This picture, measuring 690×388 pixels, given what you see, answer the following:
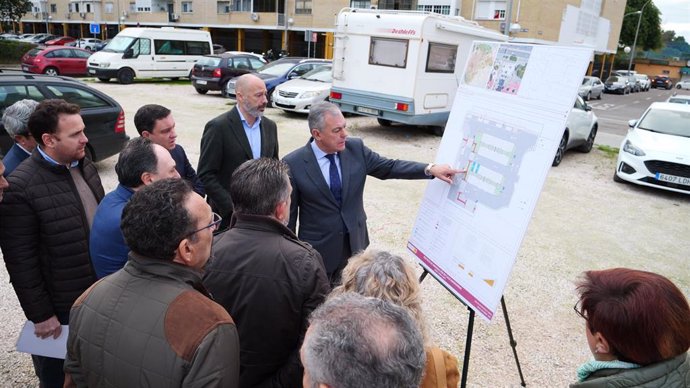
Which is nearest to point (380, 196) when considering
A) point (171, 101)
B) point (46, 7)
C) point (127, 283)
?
point (127, 283)

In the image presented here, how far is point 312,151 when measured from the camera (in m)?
3.15

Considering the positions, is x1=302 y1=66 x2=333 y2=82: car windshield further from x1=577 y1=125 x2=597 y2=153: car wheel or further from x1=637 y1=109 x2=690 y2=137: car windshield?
x1=637 y1=109 x2=690 y2=137: car windshield

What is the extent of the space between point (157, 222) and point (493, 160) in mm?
1745

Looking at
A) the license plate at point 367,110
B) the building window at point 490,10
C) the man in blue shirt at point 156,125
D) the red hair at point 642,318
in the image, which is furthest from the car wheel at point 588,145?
the building window at point 490,10

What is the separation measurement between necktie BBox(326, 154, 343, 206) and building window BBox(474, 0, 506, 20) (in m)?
34.5

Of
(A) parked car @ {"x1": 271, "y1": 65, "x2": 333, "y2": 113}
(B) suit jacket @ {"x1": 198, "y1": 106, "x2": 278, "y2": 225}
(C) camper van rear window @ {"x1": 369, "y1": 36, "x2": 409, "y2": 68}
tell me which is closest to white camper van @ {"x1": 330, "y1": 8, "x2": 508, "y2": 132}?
(C) camper van rear window @ {"x1": 369, "y1": 36, "x2": 409, "y2": 68}

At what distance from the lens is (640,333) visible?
1545 millimetres

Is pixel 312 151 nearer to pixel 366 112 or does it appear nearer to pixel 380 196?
pixel 380 196

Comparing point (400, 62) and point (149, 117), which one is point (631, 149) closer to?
point (400, 62)

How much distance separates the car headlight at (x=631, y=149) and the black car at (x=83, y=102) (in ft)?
28.1

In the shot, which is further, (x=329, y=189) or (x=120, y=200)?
(x=329, y=189)

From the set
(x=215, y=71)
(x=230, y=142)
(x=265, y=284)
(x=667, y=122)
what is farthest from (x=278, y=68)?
(x=265, y=284)

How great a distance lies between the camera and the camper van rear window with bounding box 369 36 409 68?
35.4 feet

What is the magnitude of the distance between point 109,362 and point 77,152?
149 centimetres
